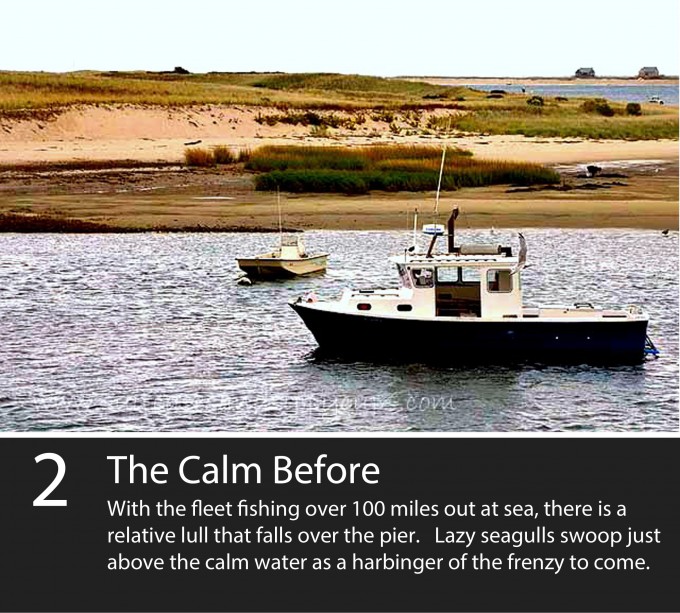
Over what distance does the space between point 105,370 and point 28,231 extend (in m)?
27.6

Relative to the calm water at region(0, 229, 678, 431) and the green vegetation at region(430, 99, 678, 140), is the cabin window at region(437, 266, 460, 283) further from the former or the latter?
the green vegetation at region(430, 99, 678, 140)

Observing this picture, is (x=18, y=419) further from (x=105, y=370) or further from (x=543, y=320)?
(x=543, y=320)

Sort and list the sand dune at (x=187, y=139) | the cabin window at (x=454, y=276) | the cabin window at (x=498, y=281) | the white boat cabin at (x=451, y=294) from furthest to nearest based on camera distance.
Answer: the sand dune at (x=187, y=139) → the cabin window at (x=454, y=276) → the cabin window at (x=498, y=281) → the white boat cabin at (x=451, y=294)

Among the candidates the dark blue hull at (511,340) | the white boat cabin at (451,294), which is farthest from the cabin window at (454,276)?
the dark blue hull at (511,340)

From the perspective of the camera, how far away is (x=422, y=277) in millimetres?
36844

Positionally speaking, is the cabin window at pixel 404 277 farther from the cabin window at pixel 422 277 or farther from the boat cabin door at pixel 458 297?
the boat cabin door at pixel 458 297

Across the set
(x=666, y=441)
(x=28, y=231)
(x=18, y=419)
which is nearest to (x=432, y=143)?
(x=28, y=231)

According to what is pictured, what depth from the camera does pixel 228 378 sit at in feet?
112

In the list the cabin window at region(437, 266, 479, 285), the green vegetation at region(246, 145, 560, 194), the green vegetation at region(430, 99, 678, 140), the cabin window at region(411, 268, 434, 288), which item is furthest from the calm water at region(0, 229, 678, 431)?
the green vegetation at region(430, 99, 678, 140)

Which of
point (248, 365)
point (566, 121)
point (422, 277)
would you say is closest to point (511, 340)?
point (422, 277)

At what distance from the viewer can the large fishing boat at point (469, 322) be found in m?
36.2

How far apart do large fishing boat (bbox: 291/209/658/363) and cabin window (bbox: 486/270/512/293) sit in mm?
24

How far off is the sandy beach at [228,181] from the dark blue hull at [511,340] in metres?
25.8

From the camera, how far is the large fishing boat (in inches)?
1425
